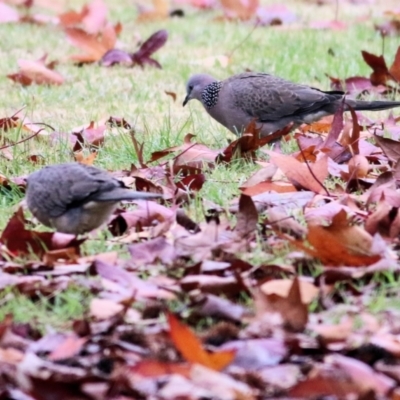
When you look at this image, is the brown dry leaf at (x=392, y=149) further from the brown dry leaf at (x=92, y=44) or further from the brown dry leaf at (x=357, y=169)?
the brown dry leaf at (x=92, y=44)

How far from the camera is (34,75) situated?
7.25 meters

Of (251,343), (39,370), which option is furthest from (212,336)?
(39,370)

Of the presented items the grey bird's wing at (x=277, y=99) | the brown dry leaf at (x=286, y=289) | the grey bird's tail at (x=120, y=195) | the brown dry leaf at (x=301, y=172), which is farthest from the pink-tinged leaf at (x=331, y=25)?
the brown dry leaf at (x=286, y=289)

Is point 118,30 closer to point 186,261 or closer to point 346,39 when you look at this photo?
point 346,39

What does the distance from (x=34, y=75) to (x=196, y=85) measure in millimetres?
1328

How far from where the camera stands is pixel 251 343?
275 centimetres

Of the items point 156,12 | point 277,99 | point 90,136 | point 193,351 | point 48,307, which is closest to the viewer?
point 193,351

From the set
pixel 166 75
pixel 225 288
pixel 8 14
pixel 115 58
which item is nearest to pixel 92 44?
pixel 115 58

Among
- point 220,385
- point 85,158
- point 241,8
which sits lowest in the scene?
point 241,8

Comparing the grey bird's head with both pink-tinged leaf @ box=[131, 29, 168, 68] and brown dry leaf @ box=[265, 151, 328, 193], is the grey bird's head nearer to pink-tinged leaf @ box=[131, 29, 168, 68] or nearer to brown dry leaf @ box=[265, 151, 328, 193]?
pink-tinged leaf @ box=[131, 29, 168, 68]

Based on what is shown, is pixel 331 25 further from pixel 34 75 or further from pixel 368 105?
pixel 368 105

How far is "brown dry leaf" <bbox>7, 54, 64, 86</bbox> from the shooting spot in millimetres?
7211

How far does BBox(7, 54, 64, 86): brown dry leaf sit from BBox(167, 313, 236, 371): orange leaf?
15.8 ft

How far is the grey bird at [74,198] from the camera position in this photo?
395cm
